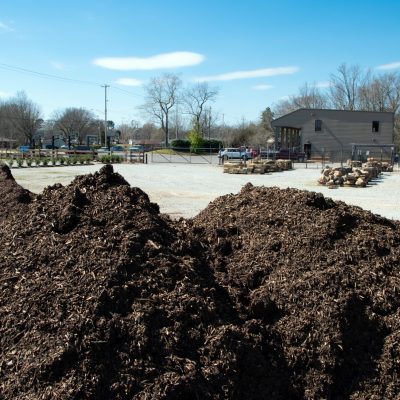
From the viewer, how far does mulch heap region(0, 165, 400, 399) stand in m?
2.77

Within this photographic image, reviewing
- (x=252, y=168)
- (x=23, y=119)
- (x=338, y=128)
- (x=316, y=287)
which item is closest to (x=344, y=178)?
(x=252, y=168)

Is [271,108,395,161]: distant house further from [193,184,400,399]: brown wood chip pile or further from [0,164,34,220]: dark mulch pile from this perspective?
[193,184,400,399]: brown wood chip pile

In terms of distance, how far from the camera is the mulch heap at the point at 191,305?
277 centimetres

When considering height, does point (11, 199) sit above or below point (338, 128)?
below

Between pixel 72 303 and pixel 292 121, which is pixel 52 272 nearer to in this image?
pixel 72 303

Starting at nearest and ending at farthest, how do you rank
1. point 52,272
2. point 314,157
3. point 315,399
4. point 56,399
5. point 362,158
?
point 56,399 → point 315,399 → point 52,272 → point 362,158 → point 314,157

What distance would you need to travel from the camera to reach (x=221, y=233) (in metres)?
4.32

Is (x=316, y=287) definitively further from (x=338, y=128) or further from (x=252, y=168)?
(x=338, y=128)

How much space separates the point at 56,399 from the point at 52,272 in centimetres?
103

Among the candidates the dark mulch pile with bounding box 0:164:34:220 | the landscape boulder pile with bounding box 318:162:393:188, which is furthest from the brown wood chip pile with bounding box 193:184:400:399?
the landscape boulder pile with bounding box 318:162:393:188

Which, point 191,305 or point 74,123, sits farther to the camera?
point 74,123

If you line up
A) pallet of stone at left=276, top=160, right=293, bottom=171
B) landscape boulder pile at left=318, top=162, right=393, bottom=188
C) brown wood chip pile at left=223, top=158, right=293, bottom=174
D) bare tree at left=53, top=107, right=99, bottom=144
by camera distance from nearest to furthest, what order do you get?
landscape boulder pile at left=318, top=162, right=393, bottom=188 → brown wood chip pile at left=223, top=158, right=293, bottom=174 → pallet of stone at left=276, top=160, right=293, bottom=171 → bare tree at left=53, top=107, right=99, bottom=144

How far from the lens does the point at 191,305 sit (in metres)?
3.13

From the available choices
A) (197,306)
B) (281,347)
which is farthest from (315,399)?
(197,306)
